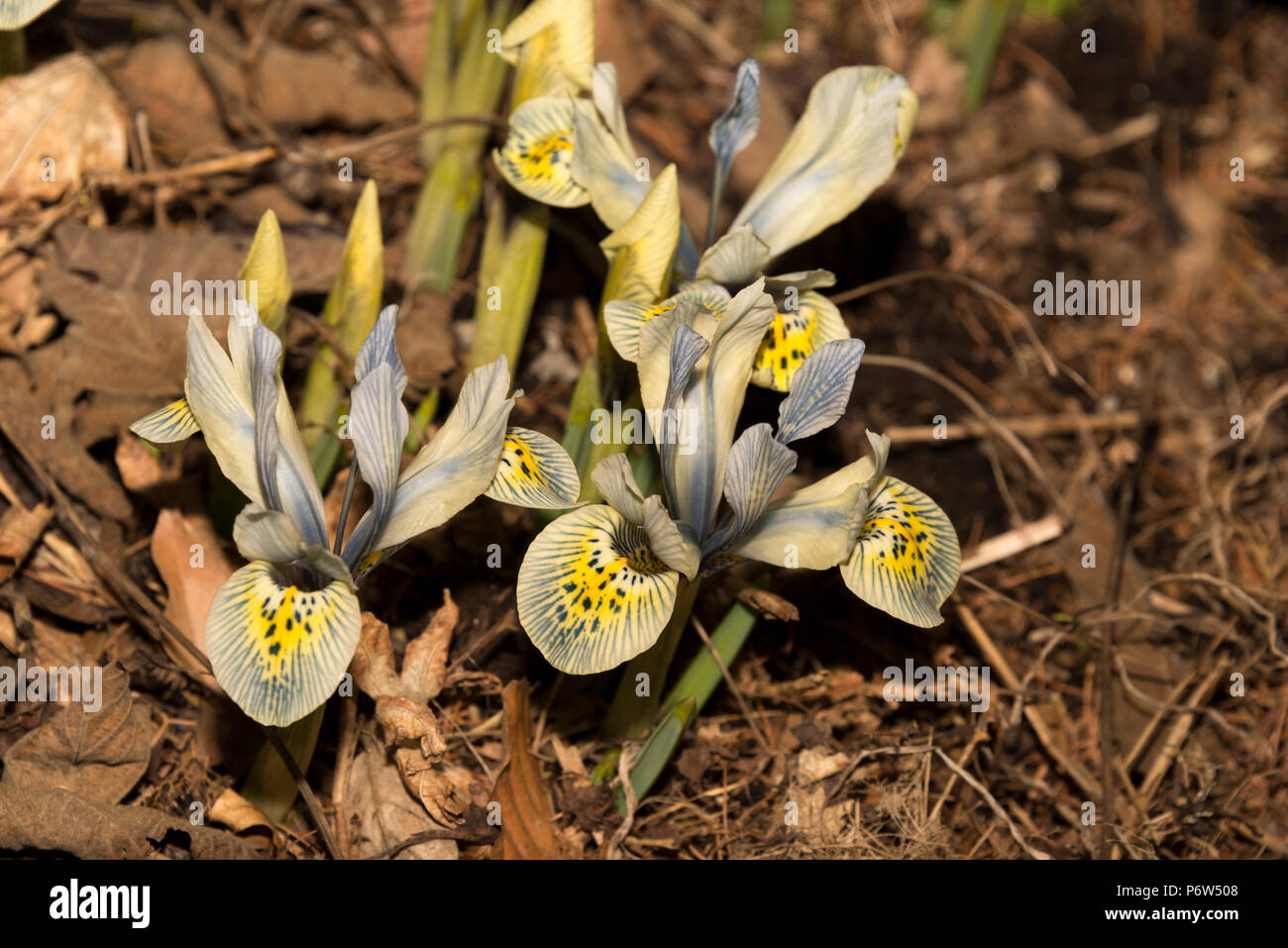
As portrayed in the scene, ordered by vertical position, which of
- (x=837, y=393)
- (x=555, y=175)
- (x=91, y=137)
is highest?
(x=91, y=137)

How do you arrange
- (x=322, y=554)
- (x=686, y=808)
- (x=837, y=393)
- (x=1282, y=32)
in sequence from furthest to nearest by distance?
(x=1282, y=32) < (x=686, y=808) < (x=837, y=393) < (x=322, y=554)

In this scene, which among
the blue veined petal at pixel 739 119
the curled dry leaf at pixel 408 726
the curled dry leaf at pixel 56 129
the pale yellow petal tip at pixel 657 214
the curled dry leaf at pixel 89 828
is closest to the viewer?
the curled dry leaf at pixel 89 828

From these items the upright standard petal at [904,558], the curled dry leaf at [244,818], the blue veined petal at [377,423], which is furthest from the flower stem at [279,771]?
the upright standard petal at [904,558]

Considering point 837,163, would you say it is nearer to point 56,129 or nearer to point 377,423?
point 377,423

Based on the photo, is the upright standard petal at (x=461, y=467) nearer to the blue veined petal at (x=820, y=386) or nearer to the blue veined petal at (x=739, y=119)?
the blue veined petal at (x=820, y=386)

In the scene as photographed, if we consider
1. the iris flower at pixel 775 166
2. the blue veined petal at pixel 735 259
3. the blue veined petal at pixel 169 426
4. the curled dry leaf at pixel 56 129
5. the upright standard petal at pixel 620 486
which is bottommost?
the upright standard petal at pixel 620 486

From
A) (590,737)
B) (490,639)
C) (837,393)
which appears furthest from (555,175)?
(590,737)
